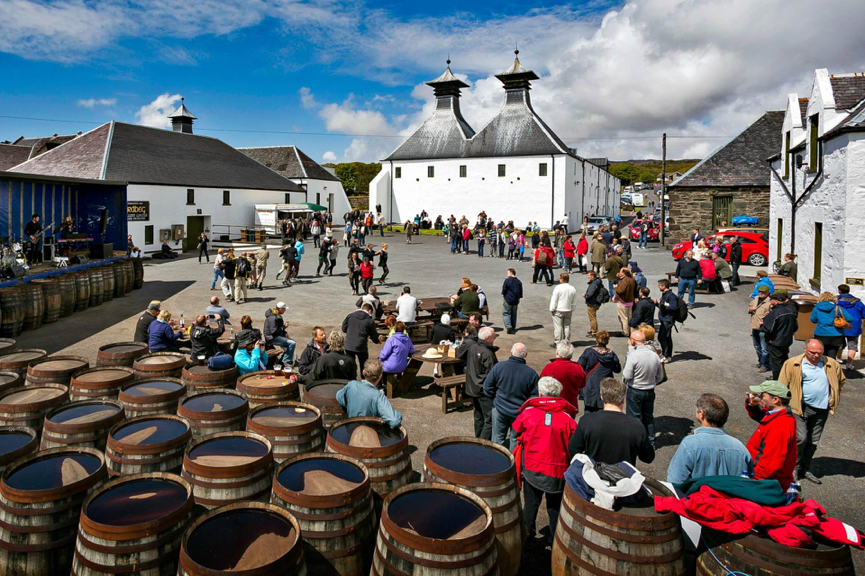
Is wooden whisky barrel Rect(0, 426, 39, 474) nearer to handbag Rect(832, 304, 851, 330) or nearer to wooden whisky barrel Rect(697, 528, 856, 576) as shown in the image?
wooden whisky barrel Rect(697, 528, 856, 576)

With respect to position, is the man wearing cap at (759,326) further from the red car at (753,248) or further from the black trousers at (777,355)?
the red car at (753,248)

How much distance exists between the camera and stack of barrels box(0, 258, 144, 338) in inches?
528

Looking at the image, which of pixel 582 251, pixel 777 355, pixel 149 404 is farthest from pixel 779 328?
pixel 582 251

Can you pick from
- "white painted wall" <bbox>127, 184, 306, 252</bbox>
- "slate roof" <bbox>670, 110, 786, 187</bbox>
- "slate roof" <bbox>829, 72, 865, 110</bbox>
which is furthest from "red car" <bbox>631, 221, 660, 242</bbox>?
"white painted wall" <bbox>127, 184, 306, 252</bbox>

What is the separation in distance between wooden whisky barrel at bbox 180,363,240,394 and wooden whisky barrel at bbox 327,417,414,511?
260 centimetres

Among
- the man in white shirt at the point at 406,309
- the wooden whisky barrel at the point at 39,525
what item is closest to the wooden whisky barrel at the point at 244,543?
the wooden whisky barrel at the point at 39,525

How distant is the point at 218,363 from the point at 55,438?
2316mm

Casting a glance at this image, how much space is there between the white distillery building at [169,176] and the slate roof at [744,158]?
29.3m

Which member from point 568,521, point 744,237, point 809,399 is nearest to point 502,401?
point 568,521

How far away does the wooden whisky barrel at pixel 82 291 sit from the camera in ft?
54.4

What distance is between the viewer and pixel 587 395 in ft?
24.3

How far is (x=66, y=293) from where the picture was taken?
51.9 feet

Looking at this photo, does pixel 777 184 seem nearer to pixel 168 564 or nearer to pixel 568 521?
pixel 568 521

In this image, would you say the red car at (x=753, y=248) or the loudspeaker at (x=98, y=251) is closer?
the loudspeaker at (x=98, y=251)
